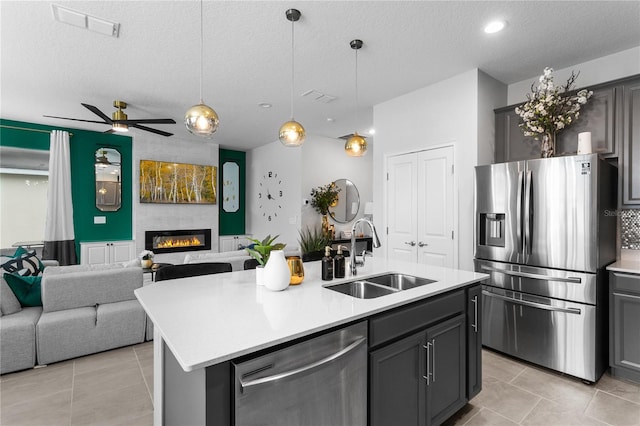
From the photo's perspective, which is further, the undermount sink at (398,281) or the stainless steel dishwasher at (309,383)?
the undermount sink at (398,281)

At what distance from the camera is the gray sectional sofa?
267 centimetres

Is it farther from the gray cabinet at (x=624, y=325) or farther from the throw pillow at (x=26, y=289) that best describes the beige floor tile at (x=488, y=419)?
the throw pillow at (x=26, y=289)

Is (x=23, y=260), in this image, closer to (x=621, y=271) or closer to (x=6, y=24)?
(x=6, y=24)

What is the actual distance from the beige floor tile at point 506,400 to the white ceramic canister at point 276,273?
5.67ft

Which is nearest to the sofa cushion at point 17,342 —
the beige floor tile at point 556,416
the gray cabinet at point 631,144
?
the beige floor tile at point 556,416

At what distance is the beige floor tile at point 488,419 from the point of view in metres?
2.05

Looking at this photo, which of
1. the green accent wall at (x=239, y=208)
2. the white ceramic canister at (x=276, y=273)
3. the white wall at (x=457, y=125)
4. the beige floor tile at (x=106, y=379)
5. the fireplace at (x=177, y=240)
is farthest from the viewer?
the green accent wall at (x=239, y=208)

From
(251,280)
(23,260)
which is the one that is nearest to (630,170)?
(251,280)

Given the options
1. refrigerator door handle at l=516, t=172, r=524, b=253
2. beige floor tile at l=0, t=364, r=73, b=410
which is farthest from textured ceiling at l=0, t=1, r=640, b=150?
beige floor tile at l=0, t=364, r=73, b=410

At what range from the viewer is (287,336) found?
3.87 feet

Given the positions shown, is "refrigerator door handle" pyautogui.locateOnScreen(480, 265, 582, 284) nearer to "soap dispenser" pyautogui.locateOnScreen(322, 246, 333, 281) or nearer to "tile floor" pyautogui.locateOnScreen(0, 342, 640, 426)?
"tile floor" pyautogui.locateOnScreen(0, 342, 640, 426)

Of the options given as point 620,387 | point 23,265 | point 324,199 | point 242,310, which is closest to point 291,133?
point 242,310

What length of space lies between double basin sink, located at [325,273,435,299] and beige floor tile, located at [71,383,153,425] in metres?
1.62

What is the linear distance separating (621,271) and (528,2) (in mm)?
2158
